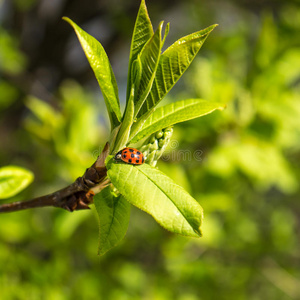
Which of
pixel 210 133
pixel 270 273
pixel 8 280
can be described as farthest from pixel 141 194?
pixel 270 273

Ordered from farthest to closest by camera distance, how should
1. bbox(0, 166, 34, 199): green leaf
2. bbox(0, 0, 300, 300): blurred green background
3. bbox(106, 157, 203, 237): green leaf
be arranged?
bbox(0, 0, 300, 300): blurred green background < bbox(0, 166, 34, 199): green leaf < bbox(106, 157, 203, 237): green leaf

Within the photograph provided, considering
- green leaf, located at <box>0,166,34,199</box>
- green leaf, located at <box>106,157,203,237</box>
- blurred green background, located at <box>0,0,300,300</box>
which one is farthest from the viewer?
blurred green background, located at <box>0,0,300,300</box>

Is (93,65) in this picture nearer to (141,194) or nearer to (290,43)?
(141,194)

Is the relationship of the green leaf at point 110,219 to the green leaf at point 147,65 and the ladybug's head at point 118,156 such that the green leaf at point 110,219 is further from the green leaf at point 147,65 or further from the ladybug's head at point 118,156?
the green leaf at point 147,65

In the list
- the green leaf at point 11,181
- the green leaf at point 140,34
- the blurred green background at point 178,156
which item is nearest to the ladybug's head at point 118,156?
the green leaf at point 140,34

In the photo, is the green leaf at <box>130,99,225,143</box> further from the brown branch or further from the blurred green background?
the blurred green background

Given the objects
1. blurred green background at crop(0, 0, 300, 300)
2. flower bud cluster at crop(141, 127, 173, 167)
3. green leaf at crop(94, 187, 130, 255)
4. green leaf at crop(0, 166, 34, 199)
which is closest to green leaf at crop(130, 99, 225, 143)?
flower bud cluster at crop(141, 127, 173, 167)
